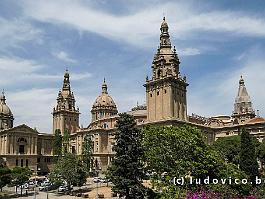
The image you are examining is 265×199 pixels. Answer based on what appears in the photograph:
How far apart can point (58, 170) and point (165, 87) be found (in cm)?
2975

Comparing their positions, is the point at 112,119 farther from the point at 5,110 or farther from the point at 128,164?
the point at 128,164

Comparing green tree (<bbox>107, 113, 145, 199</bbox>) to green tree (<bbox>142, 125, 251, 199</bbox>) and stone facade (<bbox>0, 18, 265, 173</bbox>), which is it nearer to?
Result: green tree (<bbox>142, 125, 251, 199</bbox>)

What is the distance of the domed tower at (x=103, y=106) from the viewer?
123750mm

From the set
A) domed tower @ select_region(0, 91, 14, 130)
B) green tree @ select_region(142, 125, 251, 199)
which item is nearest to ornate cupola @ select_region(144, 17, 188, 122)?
green tree @ select_region(142, 125, 251, 199)

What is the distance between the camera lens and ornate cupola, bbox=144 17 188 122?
80.4 meters

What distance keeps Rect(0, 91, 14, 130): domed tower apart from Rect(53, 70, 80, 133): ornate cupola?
1388 centimetres

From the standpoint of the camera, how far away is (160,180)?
123 ft

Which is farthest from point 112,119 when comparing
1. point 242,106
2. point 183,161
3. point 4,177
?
point 183,161

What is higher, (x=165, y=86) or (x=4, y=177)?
(x=165, y=86)

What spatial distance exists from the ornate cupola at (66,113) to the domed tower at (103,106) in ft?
20.9

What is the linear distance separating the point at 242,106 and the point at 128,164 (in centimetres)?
7857

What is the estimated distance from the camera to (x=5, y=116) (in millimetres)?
118500

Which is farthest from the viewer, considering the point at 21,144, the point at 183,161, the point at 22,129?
the point at 22,129

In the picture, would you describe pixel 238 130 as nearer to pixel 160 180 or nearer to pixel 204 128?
pixel 204 128
